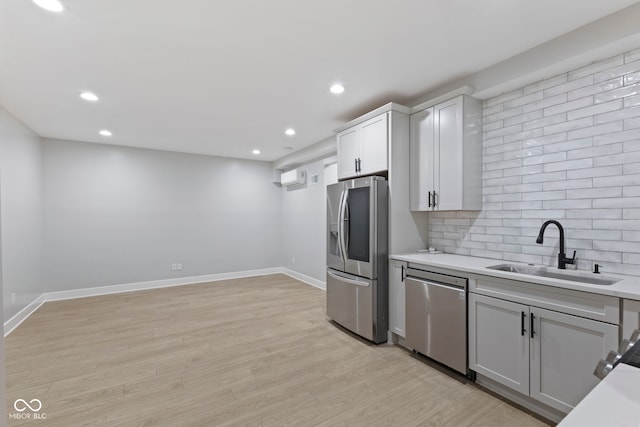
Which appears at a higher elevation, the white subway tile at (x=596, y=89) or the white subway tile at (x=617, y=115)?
the white subway tile at (x=596, y=89)

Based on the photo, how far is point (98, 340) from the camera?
10.6 ft

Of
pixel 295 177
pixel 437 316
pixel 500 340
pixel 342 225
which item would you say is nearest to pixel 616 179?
pixel 500 340

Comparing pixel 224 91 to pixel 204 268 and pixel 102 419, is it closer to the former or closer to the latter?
pixel 102 419

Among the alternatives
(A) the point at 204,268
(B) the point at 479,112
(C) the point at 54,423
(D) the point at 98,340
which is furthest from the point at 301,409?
(A) the point at 204,268

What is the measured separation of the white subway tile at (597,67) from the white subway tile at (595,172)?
2.38 feet

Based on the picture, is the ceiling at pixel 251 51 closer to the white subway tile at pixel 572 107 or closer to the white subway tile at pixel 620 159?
the white subway tile at pixel 572 107

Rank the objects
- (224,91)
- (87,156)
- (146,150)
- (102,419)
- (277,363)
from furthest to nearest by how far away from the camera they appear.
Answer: (146,150) < (87,156) < (224,91) < (277,363) < (102,419)

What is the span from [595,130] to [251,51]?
2707 mm

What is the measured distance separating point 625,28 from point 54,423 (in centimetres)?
465

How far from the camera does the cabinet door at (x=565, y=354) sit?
5.55ft

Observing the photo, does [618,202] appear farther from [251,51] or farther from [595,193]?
[251,51]

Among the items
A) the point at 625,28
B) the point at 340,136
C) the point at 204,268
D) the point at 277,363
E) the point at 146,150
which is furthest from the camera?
the point at 204,268

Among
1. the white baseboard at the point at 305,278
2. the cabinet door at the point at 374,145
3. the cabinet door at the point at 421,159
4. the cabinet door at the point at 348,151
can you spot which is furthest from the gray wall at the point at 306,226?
the cabinet door at the point at 421,159

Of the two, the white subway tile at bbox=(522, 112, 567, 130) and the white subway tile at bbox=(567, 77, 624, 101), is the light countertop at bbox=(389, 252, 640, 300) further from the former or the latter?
the white subway tile at bbox=(567, 77, 624, 101)
